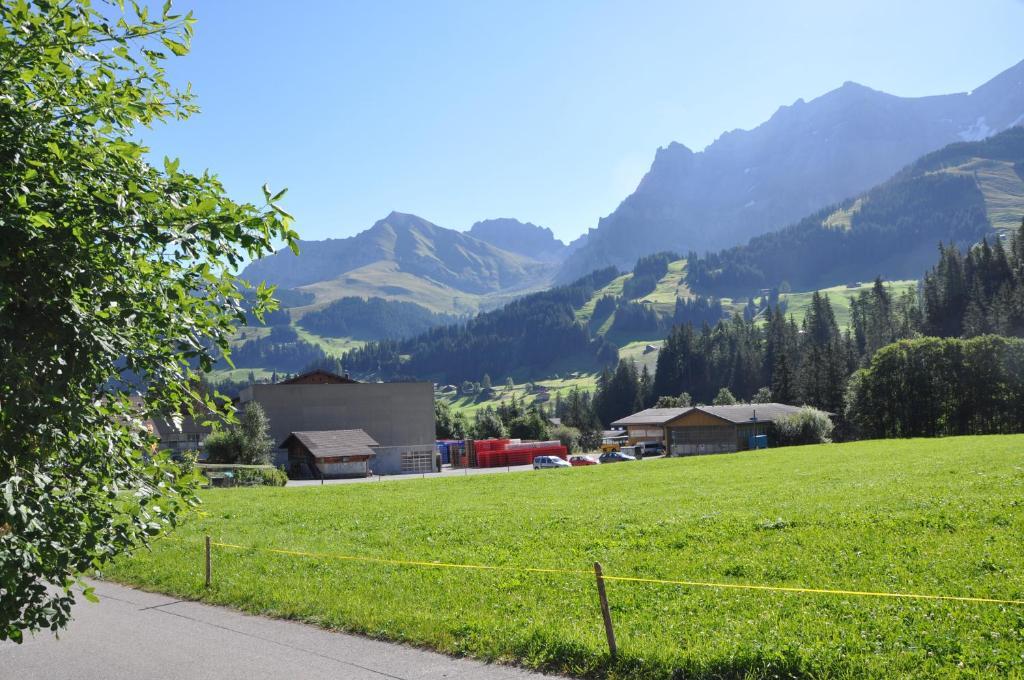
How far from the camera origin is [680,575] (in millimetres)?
15586

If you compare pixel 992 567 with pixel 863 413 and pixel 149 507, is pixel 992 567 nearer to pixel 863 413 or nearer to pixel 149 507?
pixel 149 507

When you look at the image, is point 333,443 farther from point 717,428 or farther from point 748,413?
point 748,413

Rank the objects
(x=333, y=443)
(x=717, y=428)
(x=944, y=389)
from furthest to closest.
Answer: (x=717, y=428), (x=944, y=389), (x=333, y=443)

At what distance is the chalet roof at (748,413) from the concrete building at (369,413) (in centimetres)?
4280

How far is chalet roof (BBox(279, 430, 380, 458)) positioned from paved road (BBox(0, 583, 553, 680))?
75.2 meters

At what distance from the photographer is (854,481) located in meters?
31.1

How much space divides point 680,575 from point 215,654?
9537 millimetres

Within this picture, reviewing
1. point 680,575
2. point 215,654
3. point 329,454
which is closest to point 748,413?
point 329,454

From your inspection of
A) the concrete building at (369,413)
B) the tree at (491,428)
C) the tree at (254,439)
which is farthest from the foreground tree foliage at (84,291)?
the tree at (491,428)

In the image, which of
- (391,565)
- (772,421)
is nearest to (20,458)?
(391,565)

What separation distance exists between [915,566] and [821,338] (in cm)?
18540

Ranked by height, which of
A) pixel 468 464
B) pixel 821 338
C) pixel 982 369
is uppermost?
pixel 821 338

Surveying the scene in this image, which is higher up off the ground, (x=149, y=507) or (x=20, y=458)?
(x=20, y=458)

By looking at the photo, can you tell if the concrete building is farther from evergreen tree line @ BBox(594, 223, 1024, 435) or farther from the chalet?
evergreen tree line @ BBox(594, 223, 1024, 435)
